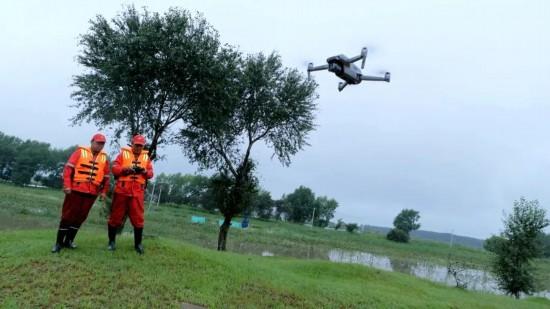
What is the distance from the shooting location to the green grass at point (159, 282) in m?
7.61

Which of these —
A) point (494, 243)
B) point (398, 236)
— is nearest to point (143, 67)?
point (494, 243)

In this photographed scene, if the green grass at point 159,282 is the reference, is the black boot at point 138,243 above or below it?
above

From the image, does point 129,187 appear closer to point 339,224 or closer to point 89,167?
point 89,167

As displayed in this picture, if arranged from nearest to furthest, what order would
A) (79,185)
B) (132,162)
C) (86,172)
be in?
(79,185)
(86,172)
(132,162)

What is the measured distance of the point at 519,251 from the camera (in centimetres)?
2319

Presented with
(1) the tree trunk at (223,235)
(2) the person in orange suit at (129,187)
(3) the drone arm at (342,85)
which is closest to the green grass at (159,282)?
(2) the person in orange suit at (129,187)

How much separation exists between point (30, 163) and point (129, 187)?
106 meters

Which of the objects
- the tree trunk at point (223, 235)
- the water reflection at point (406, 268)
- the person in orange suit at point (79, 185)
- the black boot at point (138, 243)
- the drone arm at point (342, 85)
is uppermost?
the drone arm at point (342, 85)

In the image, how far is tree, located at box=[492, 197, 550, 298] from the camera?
2277 cm

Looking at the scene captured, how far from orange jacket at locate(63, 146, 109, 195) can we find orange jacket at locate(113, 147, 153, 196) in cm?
30

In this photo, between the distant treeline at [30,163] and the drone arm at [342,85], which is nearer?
the drone arm at [342,85]

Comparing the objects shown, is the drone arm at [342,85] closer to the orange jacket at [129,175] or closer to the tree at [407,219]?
the orange jacket at [129,175]

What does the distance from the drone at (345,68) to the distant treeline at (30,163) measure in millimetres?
99118

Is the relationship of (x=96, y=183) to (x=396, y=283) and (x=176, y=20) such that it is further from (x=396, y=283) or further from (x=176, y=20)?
(x=176, y=20)
